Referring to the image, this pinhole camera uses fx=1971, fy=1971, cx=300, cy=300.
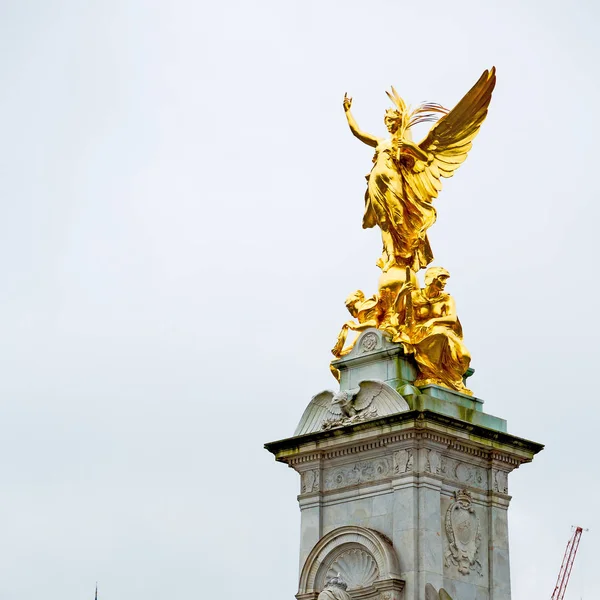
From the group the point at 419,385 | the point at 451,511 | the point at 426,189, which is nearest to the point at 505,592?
the point at 451,511

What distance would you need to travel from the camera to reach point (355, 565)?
113 feet

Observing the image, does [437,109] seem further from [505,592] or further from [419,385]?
[505,592]

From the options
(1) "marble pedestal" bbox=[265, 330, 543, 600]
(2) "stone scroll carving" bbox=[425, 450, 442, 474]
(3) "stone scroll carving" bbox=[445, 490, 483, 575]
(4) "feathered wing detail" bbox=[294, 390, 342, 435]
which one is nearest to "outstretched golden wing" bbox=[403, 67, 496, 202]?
(1) "marble pedestal" bbox=[265, 330, 543, 600]

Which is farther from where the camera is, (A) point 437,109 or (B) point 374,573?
(A) point 437,109

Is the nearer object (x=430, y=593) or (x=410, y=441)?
(x=430, y=593)

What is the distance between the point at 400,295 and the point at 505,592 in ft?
18.3

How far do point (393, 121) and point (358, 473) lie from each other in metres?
Answer: 6.68

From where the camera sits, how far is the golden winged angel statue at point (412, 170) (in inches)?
1423

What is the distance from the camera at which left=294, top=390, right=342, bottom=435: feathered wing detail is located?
35594 mm

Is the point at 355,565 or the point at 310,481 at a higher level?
the point at 310,481

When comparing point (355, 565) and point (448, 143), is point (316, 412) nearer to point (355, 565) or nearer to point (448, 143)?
point (355, 565)

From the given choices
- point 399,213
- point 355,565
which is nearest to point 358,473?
point 355,565

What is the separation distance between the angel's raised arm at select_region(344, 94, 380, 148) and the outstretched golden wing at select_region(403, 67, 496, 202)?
0.97 metres

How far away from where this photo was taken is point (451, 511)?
34188 mm
